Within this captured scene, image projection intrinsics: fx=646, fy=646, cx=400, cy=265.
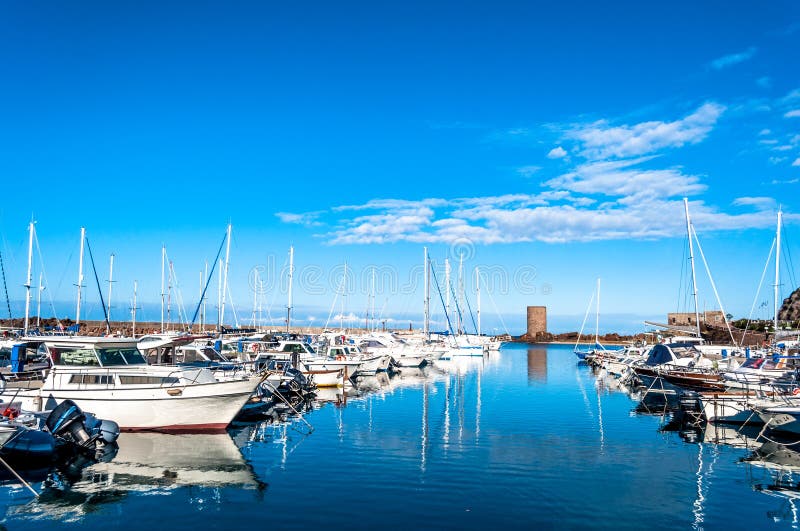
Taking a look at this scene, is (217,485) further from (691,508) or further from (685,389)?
(685,389)

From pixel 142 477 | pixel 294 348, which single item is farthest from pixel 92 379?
pixel 294 348

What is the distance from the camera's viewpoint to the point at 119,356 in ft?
86.5

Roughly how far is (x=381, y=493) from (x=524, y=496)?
12.3ft

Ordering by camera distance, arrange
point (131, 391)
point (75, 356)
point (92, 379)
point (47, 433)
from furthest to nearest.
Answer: point (75, 356), point (92, 379), point (131, 391), point (47, 433)

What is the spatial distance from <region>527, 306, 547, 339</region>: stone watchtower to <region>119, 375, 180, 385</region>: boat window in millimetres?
136880

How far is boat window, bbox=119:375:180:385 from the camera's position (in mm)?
25188

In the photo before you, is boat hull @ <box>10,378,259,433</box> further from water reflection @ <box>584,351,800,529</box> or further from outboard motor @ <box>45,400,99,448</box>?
water reflection @ <box>584,351,800,529</box>

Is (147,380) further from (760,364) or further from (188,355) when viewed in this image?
(760,364)

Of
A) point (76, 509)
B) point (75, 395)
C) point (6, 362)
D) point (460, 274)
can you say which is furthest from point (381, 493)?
point (460, 274)

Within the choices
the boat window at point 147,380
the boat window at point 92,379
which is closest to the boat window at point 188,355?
the boat window at point 147,380

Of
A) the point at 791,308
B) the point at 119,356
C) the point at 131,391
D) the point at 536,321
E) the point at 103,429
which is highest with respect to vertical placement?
the point at 791,308

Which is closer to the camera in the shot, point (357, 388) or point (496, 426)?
point (496, 426)

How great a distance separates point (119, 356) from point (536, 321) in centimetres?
13865

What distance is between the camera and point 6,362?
3944cm
